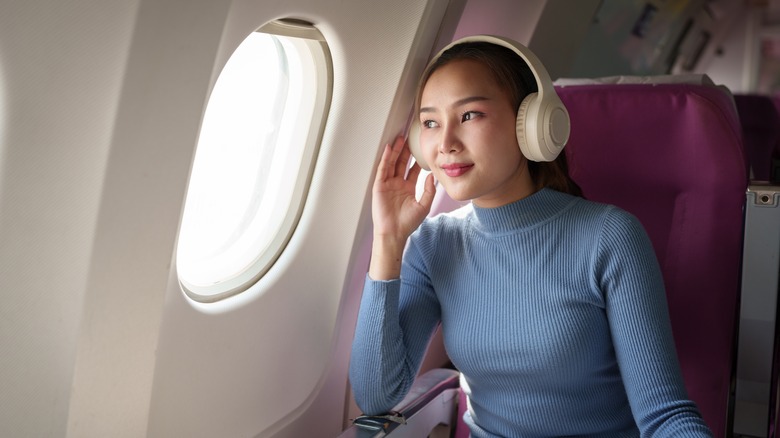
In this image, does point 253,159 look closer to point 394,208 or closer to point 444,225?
point 394,208

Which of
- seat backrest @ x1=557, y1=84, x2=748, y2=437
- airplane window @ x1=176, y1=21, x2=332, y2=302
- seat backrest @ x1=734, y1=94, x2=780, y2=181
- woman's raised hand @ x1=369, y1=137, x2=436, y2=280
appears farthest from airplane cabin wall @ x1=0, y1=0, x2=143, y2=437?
seat backrest @ x1=734, y1=94, x2=780, y2=181

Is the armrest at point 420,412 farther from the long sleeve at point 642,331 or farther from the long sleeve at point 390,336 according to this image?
the long sleeve at point 642,331

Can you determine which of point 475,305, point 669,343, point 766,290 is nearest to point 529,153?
point 475,305

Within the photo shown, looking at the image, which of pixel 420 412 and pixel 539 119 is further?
pixel 420 412

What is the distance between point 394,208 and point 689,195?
72 cm

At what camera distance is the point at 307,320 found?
205cm

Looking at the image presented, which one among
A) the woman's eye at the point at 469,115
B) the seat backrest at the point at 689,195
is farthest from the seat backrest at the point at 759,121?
the woman's eye at the point at 469,115

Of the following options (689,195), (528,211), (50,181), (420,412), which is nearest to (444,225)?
(528,211)

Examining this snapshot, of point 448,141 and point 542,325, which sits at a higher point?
point 448,141

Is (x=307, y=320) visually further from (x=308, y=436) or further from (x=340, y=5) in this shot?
(x=340, y=5)

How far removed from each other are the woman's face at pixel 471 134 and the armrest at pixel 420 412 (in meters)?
0.59

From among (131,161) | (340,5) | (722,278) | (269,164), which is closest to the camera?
(131,161)

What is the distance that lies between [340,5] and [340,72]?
211mm

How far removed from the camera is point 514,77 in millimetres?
1760
